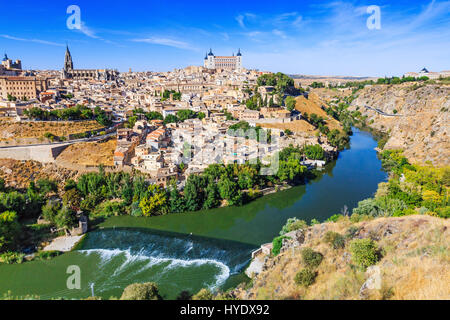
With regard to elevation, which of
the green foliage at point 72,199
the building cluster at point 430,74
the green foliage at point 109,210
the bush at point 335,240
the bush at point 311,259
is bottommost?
the green foliage at point 109,210

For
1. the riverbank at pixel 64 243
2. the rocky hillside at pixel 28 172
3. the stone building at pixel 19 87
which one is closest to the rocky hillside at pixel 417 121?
the riverbank at pixel 64 243

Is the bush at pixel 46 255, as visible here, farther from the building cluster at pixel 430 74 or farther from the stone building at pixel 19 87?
the building cluster at pixel 430 74

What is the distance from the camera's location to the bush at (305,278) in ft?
19.7

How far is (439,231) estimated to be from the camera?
615 cm

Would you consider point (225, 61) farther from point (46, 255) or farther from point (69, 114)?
point (46, 255)

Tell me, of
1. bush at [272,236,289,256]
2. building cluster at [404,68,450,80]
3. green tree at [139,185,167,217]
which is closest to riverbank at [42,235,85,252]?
green tree at [139,185,167,217]

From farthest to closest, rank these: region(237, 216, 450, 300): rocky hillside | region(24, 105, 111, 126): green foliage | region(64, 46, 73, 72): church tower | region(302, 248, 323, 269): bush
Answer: region(64, 46, 73, 72): church tower → region(24, 105, 111, 126): green foliage → region(302, 248, 323, 269): bush → region(237, 216, 450, 300): rocky hillside

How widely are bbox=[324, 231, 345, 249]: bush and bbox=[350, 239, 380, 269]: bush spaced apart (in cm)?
68

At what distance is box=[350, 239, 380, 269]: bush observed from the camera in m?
6.01

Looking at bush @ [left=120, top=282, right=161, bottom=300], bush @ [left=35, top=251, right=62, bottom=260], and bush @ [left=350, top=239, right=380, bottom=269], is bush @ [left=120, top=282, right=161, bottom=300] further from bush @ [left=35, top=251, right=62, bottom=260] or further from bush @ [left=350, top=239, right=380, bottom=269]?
bush @ [left=35, top=251, right=62, bottom=260]

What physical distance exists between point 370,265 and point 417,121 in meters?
24.8
